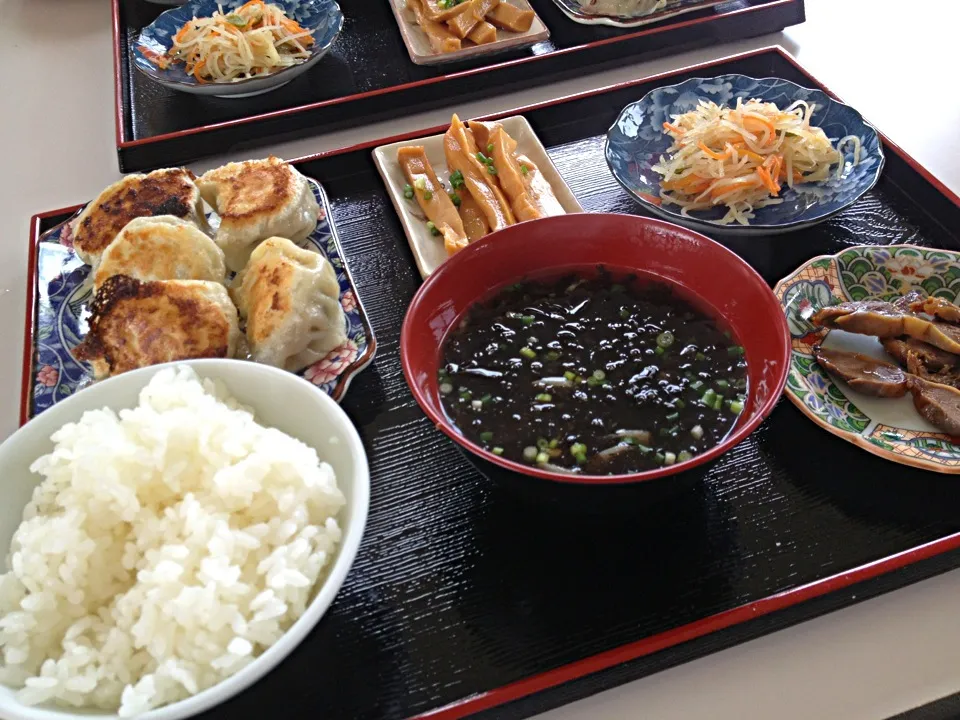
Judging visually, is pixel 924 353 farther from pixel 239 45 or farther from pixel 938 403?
pixel 239 45

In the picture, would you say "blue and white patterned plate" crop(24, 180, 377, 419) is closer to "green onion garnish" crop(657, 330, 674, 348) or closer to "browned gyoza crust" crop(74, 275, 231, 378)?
"browned gyoza crust" crop(74, 275, 231, 378)

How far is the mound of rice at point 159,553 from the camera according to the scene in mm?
1059

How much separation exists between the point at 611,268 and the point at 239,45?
5.47ft

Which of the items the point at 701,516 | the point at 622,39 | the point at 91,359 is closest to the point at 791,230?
the point at 701,516

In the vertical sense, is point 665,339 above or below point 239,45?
below

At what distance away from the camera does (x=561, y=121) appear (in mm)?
2361

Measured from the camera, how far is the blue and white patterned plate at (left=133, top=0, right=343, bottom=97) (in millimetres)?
2477

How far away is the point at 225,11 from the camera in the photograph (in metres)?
2.83

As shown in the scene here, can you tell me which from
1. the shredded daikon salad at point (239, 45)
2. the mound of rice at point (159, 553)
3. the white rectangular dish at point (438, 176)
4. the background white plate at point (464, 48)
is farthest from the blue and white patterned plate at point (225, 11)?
the mound of rice at point (159, 553)

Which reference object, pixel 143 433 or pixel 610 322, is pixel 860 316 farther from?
pixel 143 433

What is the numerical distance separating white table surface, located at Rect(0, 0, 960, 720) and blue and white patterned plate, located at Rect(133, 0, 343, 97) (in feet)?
0.81

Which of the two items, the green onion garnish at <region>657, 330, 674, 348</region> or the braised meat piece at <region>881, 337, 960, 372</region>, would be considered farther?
the braised meat piece at <region>881, 337, 960, 372</region>

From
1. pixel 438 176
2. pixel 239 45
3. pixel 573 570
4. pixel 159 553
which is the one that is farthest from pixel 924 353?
pixel 239 45

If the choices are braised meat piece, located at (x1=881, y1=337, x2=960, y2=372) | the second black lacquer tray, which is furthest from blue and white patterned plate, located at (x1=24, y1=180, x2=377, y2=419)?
braised meat piece, located at (x1=881, y1=337, x2=960, y2=372)
